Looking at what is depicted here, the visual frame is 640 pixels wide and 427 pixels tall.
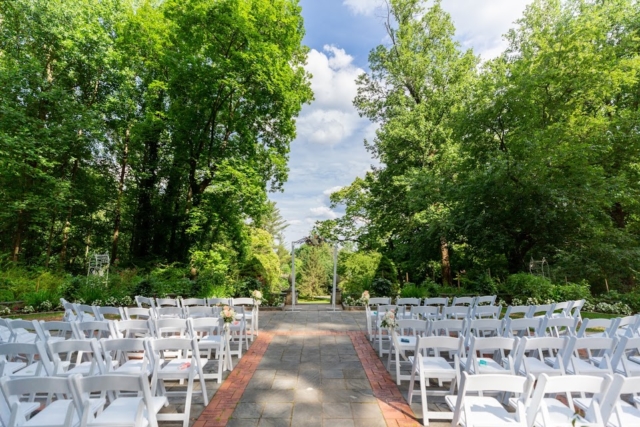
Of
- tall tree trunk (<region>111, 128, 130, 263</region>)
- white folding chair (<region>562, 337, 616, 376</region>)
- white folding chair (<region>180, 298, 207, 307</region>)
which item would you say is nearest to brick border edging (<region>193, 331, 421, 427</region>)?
white folding chair (<region>180, 298, 207, 307</region>)

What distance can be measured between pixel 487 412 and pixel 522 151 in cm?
1175

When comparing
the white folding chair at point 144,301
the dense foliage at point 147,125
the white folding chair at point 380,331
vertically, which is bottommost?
the white folding chair at point 380,331

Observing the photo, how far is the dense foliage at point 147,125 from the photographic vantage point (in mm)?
12805

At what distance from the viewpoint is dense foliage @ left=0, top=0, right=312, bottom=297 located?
42.0 feet

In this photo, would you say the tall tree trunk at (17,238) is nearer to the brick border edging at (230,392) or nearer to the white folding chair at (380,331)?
the brick border edging at (230,392)

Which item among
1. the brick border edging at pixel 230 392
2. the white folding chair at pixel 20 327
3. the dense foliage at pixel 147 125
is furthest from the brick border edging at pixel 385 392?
the dense foliage at pixel 147 125

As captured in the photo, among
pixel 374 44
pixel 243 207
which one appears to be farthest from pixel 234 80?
pixel 374 44

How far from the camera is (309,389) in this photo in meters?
4.13

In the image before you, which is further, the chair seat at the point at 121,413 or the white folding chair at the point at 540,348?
the white folding chair at the point at 540,348

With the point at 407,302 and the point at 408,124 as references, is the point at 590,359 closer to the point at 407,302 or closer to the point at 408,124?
Answer: the point at 407,302

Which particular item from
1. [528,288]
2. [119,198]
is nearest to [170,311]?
[528,288]

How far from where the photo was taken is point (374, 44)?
18.5 m

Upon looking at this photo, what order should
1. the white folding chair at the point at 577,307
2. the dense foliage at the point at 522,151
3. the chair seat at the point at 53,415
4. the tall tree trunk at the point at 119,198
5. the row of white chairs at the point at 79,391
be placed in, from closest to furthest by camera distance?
the row of white chairs at the point at 79,391 < the chair seat at the point at 53,415 < the white folding chair at the point at 577,307 < the dense foliage at the point at 522,151 < the tall tree trunk at the point at 119,198

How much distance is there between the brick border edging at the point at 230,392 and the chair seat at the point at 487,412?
2434 millimetres
